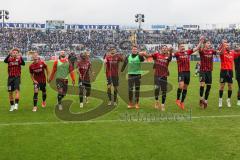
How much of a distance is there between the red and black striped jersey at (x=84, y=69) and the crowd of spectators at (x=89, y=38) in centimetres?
5551

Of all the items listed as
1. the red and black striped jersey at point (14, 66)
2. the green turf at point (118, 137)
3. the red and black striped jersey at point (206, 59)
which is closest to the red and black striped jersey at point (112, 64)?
the green turf at point (118, 137)

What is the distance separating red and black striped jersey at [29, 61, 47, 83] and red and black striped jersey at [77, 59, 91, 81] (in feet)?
5.03

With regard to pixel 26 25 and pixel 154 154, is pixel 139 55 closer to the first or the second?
pixel 154 154

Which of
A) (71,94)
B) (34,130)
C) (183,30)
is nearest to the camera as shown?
(34,130)

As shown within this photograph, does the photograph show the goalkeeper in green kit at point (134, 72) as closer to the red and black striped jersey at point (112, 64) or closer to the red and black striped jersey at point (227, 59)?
the red and black striped jersey at point (112, 64)

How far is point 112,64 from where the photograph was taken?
15531 millimetres

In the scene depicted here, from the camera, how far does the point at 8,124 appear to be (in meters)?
12.0

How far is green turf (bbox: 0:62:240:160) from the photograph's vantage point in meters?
8.73

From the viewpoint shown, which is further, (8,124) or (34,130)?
(8,124)

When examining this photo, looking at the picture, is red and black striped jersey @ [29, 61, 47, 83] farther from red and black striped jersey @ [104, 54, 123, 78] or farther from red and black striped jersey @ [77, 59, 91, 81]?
→ red and black striped jersey @ [104, 54, 123, 78]

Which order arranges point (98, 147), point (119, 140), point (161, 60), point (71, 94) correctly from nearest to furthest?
point (98, 147)
point (119, 140)
point (161, 60)
point (71, 94)

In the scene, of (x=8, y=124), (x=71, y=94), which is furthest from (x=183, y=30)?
(x=8, y=124)

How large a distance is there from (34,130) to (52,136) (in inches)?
37.7

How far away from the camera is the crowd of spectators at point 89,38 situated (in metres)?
74.6
